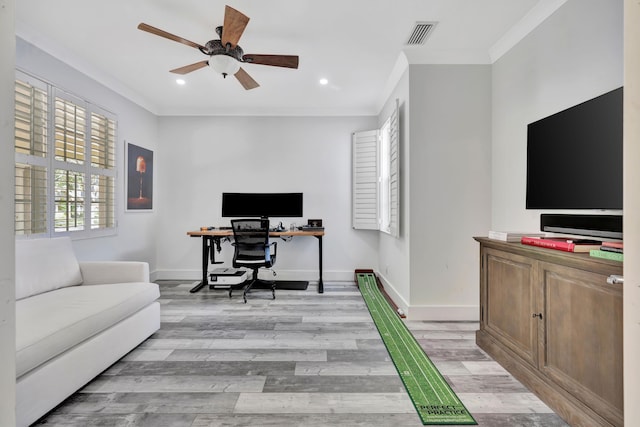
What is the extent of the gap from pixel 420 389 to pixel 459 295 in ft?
4.51

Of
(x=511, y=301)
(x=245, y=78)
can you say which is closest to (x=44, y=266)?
(x=245, y=78)

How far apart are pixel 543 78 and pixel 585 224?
1.18 meters

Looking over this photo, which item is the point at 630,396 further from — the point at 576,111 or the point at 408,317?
the point at 408,317

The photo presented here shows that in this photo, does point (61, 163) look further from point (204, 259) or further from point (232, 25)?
point (232, 25)

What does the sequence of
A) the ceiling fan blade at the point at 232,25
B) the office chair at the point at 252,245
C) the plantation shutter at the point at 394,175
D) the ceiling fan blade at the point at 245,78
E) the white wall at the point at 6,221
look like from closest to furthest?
the white wall at the point at 6,221 → the ceiling fan blade at the point at 232,25 → the ceiling fan blade at the point at 245,78 → the plantation shutter at the point at 394,175 → the office chair at the point at 252,245

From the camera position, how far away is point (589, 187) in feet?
5.42

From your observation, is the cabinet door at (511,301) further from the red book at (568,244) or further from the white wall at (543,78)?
the white wall at (543,78)

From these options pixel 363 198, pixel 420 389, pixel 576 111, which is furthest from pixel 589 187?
pixel 363 198

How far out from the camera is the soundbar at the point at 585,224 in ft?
4.89

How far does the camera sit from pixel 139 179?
418 centimetres

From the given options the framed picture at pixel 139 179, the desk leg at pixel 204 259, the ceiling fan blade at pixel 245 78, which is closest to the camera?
the ceiling fan blade at pixel 245 78

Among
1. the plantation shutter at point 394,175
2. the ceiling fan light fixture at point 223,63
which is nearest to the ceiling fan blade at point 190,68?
the ceiling fan light fixture at point 223,63

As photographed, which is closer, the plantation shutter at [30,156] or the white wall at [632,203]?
the white wall at [632,203]

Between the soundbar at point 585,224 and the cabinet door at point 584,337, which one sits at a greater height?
the soundbar at point 585,224
